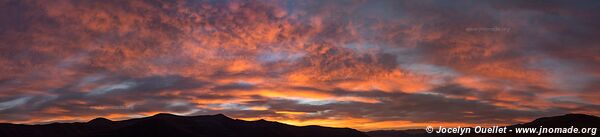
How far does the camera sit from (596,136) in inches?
7185

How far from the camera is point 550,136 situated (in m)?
195

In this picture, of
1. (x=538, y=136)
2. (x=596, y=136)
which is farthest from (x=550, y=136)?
(x=596, y=136)

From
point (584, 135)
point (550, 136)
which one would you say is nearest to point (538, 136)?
point (550, 136)

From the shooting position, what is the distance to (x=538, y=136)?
195 m

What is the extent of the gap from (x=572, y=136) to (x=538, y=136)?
12.8 metres

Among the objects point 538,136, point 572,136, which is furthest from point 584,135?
point 538,136

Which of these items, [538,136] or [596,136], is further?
[538,136]

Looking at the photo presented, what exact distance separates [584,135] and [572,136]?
6464 mm

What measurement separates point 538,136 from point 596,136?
2095 centimetres

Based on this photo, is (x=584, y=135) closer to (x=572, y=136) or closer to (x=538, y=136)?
(x=572, y=136)

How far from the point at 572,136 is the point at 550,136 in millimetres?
8106

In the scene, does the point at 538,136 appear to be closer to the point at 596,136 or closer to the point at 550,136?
the point at 550,136

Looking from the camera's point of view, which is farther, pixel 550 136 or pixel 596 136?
pixel 550 136
